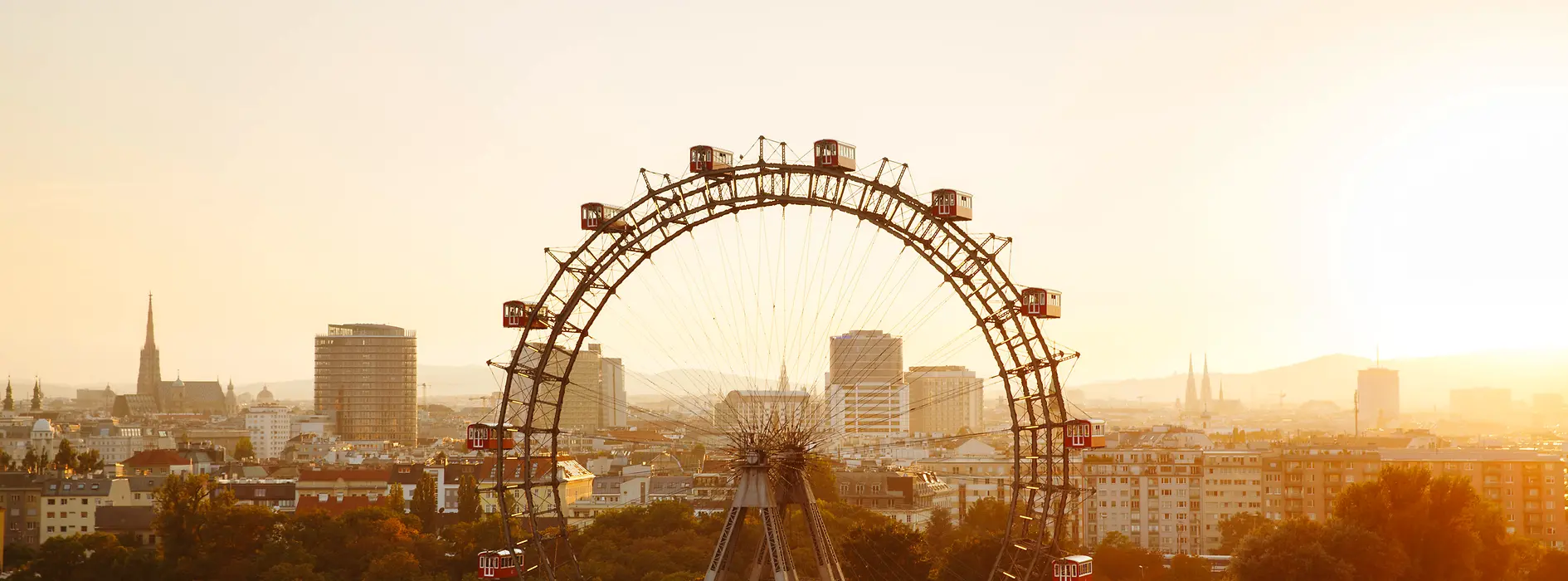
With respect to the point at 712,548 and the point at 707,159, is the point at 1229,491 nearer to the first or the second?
the point at 712,548

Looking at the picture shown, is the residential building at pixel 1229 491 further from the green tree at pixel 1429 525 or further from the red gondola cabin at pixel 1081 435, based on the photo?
the red gondola cabin at pixel 1081 435

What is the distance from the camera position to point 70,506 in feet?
536

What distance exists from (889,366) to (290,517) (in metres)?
54.2

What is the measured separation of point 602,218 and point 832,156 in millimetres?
9183

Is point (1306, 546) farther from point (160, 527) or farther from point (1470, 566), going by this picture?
point (160, 527)

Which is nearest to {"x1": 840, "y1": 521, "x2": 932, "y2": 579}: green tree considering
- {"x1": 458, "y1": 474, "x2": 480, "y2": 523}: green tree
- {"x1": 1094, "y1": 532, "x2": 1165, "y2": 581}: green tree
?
{"x1": 1094, "y1": 532, "x2": 1165, "y2": 581}: green tree

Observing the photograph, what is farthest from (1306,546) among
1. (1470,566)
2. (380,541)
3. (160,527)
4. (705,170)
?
(160,527)

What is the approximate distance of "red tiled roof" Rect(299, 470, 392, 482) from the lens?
620 ft

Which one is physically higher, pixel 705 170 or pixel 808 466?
pixel 705 170

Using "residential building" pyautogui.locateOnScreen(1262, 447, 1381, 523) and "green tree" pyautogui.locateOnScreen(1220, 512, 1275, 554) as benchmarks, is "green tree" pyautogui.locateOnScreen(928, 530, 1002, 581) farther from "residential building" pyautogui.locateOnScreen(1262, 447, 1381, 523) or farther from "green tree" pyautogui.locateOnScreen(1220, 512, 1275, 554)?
"residential building" pyautogui.locateOnScreen(1262, 447, 1381, 523)

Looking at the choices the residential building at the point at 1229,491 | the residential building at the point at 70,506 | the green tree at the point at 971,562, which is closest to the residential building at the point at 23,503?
the residential building at the point at 70,506

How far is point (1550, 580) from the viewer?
323 feet

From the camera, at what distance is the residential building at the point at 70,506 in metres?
161

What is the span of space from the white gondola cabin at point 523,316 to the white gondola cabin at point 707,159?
8036mm
